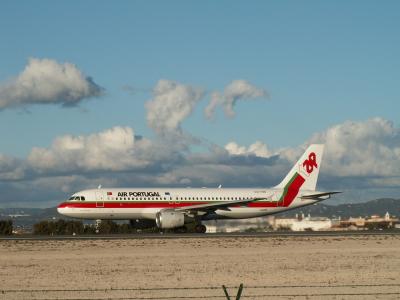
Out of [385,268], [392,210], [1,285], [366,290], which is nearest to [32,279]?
[1,285]

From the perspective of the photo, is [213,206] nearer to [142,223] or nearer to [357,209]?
[142,223]

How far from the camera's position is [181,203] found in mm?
54531

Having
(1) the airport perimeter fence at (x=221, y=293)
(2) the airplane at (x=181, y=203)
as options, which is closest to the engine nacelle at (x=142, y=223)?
(2) the airplane at (x=181, y=203)

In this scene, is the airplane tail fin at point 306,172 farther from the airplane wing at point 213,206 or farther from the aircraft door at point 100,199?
the aircraft door at point 100,199

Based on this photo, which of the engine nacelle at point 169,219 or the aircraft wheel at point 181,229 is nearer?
the engine nacelle at point 169,219

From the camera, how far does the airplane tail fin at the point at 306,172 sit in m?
59.2

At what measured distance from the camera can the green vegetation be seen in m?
54.8

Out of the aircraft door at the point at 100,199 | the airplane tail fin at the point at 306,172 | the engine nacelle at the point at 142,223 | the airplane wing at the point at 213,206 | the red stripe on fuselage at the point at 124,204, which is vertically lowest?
the engine nacelle at the point at 142,223

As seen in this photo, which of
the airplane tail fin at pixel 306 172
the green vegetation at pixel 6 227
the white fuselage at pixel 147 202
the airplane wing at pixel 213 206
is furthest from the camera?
the airplane tail fin at pixel 306 172

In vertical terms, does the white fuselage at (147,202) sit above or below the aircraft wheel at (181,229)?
above

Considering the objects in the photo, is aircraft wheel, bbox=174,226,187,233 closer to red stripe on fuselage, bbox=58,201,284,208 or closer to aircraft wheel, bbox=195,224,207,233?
aircraft wheel, bbox=195,224,207,233

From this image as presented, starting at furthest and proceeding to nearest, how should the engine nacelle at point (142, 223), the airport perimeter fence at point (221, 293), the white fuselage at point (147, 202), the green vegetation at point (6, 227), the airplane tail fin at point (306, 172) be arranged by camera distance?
the airplane tail fin at point (306, 172)
the engine nacelle at point (142, 223)
the green vegetation at point (6, 227)
the white fuselage at point (147, 202)
the airport perimeter fence at point (221, 293)

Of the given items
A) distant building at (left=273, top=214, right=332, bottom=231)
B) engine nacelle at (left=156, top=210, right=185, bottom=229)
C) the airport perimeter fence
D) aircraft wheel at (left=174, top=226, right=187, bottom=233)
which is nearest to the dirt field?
the airport perimeter fence

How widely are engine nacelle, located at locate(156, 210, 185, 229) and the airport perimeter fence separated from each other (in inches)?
1183
